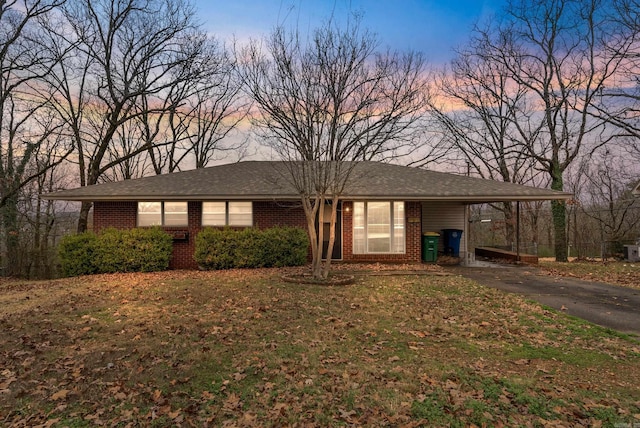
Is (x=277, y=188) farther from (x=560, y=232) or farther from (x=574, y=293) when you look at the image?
(x=560, y=232)

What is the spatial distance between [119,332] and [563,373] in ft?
18.8

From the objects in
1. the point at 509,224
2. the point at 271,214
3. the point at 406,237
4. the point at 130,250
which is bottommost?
the point at 130,250

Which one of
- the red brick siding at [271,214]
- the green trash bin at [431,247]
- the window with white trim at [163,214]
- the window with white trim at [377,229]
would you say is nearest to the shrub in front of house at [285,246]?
the red brick siding at [271,214]

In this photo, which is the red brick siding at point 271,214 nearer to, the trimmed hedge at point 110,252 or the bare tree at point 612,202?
the trimmed hedge at point 110,252

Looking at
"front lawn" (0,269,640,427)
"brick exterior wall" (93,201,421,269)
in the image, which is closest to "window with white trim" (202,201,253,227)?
"brick exterior wall" (93,201,421,269)

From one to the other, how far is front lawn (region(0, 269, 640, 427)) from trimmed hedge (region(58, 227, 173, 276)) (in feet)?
11.1

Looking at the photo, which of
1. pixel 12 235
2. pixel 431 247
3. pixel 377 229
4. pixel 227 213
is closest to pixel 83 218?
pixel 12 235

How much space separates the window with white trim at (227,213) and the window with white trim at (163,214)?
2.35 ft

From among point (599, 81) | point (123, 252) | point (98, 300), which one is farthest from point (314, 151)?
point (599, 81)

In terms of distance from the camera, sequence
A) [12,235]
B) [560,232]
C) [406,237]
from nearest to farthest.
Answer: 1. [406,237]
2. [12,235]
3. [560,232]

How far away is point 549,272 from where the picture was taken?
11.0 m

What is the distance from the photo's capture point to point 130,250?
10867 millimetres

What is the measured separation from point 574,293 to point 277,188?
8533mm

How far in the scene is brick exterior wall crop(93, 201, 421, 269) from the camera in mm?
12266
